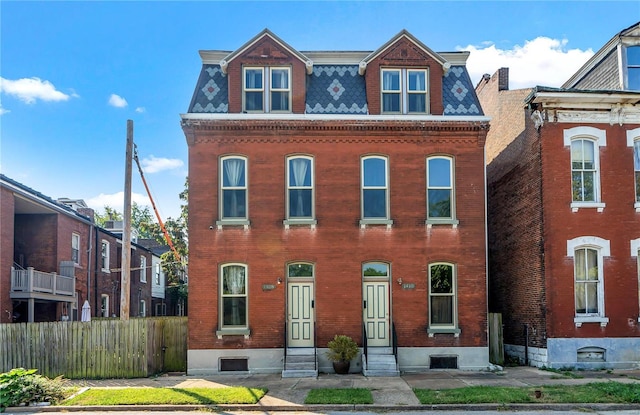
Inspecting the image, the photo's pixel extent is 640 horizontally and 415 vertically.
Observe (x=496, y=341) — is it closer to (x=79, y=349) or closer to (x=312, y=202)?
(x=312, y=202)

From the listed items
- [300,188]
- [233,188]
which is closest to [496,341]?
[300,188]

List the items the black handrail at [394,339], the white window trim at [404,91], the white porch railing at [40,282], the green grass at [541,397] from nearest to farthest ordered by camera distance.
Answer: the green grass at [541,397] < the black handrail at [394,339] < the white window trim at [404,91] < the white porch railing at [40,282]

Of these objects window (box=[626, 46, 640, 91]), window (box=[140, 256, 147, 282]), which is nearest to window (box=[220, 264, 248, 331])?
window (box=[626, 46, 640, 91])

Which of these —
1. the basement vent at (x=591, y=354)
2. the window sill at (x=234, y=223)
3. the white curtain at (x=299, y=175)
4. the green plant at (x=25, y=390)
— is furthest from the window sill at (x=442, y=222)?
the green plant at (x=25, y=390)

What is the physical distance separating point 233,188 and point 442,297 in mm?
7696

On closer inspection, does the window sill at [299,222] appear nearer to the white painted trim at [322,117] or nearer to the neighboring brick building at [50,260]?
the white painted trim at [322,117]

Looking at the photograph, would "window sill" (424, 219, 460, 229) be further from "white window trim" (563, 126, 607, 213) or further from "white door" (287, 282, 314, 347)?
"white door" (287, 282, 314, 347)

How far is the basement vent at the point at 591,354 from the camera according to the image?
19.0m

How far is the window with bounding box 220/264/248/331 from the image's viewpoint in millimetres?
19391

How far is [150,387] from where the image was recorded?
16.0 meters

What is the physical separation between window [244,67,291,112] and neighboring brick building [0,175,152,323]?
1076 cm

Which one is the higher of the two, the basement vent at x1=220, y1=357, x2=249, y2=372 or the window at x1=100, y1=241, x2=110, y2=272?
the window at x1=100, y1=241, x2=110, y2=272

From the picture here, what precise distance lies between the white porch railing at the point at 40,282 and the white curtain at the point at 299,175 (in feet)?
40.5

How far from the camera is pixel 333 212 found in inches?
781
